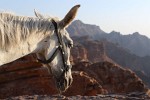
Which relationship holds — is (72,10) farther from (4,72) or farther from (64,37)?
(4,72)

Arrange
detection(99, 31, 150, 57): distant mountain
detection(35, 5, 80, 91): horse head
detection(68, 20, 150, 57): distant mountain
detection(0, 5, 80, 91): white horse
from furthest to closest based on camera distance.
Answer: detection(99, 31, 150, 57): distant mountain → detection(68, 20, 150, 57): distant mountain → detection(35, 5, 80, 91): horse head → detection(0, 5, 80, 91): white horse

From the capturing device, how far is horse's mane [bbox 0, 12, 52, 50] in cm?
533

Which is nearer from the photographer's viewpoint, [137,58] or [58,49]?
[58,49]

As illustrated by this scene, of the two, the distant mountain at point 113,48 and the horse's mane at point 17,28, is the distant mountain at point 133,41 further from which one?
the horse's mane at point 17,28

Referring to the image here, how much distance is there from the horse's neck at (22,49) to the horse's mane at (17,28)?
0.10 meters

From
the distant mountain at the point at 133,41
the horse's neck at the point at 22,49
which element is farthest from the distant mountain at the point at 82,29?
the horse's neck at the point at 22,49

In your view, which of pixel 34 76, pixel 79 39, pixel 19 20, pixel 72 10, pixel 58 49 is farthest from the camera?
pixel 79 39

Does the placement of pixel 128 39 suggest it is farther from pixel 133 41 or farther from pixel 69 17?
pixel 69 17

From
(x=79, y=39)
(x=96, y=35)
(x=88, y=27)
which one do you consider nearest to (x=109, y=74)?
(x=79, y=39)

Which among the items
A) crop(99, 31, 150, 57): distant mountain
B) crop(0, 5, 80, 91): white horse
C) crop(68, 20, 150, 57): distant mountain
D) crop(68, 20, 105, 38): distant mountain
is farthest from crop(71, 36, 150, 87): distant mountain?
crop(0, 5, 80, 91): white horse

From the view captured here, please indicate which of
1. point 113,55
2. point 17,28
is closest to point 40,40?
point 17,28

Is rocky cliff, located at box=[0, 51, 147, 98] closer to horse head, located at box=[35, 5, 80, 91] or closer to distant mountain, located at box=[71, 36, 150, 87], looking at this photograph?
horse head, located at box=[35, 5, 80, 91]

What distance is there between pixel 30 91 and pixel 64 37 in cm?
1448

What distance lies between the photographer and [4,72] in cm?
2259
